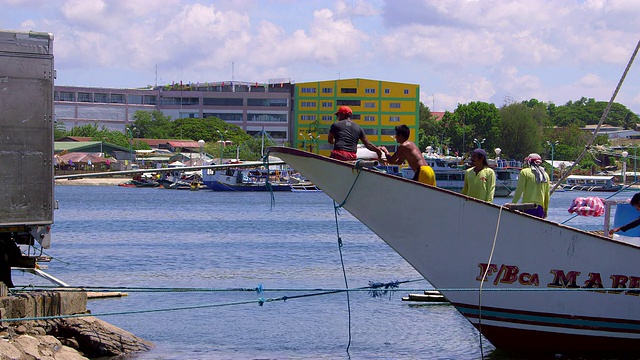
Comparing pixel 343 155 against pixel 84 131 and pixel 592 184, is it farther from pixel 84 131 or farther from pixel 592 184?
pixel 84 131

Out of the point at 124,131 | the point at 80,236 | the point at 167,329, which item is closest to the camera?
the point at 167,329

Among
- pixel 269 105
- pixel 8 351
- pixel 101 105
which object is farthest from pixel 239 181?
pixel 8 351

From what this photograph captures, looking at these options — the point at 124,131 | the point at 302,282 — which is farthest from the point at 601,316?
the point at 124,131

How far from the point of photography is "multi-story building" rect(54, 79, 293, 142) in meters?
139

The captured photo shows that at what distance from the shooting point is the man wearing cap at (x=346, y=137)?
12.5 m

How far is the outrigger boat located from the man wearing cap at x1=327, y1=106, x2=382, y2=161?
236 millimetres

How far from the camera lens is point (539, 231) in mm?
12391

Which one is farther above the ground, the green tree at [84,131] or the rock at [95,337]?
the green tree at [84,131]

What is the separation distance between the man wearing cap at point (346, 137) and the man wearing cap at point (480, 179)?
1.83 meters

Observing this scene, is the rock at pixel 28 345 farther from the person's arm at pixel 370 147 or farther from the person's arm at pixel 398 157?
the person's arm at pixel 398 157

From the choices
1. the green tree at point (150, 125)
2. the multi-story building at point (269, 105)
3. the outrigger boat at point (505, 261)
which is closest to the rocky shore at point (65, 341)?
the outrigger boat at point (505, 261)

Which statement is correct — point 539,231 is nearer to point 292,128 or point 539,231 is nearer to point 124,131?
point 292,128

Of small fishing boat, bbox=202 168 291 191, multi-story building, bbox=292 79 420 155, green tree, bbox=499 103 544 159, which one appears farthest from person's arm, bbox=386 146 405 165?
green tree, bbox=499 103 544 159

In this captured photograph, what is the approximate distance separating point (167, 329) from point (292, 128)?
121 metres
